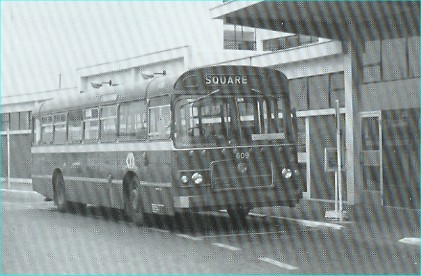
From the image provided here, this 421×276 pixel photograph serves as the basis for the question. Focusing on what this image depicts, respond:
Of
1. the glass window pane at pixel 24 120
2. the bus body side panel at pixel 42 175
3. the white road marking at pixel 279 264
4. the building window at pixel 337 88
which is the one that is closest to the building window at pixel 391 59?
the building window at pixel 337 88

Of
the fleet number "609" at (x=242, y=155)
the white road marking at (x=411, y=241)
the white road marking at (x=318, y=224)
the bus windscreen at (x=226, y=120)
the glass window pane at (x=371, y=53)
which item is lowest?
the white road marking at (x=318, y=224)

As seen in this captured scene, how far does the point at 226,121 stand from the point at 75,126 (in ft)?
19.6

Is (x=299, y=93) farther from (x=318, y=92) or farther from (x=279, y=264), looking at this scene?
(x=279, y=264)

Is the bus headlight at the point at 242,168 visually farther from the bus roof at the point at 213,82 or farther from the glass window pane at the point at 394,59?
the glass window pane at the point at 394,59

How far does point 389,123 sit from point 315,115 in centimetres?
323

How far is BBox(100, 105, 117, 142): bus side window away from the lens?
17734 mm

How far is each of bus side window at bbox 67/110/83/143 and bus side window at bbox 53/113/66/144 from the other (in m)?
0.36

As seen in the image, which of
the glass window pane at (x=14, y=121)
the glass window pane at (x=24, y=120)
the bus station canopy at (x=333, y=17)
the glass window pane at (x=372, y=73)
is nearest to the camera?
the bus station canopy at (x=333, y=17)

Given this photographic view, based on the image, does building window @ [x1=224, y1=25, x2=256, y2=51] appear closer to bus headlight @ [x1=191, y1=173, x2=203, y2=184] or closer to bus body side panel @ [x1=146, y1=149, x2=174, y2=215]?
bus body side panel @ [x1=146, y1=149, x2=174, y2=215]

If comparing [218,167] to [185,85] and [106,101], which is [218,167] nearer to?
[185,85]

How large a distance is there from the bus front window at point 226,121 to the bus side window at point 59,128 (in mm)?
6436

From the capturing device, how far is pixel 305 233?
1482cm

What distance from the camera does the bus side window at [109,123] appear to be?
17.7 metres

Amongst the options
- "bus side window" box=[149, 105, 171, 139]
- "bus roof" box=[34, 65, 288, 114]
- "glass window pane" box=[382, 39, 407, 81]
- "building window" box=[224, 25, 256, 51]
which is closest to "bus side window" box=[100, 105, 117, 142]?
"bus roof" box=[34, 65, 288, 114]
